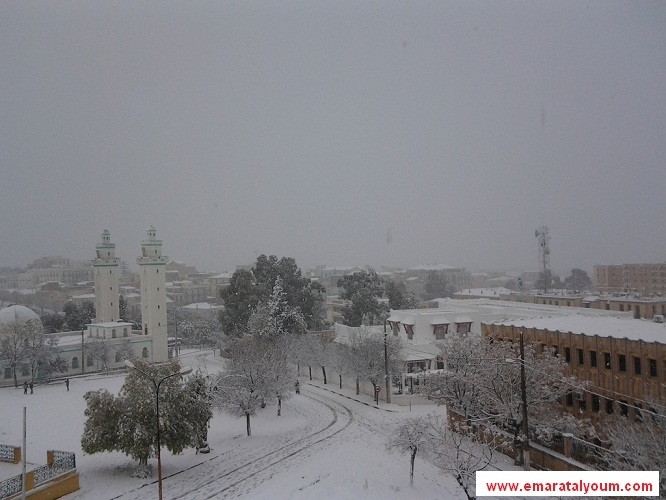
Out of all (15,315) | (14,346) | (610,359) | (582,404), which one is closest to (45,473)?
(582,404)

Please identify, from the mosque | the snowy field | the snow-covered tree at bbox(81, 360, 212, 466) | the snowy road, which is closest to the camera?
the snowy field

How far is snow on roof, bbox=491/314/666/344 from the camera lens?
75.2 feet

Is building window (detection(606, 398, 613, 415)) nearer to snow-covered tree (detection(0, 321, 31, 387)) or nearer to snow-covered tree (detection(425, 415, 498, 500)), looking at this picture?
snow-covered tree (detection(425, 415, 498, 500))

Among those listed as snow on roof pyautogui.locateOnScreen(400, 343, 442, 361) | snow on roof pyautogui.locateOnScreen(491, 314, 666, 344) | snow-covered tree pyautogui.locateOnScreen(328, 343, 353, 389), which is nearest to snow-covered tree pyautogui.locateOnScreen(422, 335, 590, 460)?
snow on roof pyautogui.locateOnScreen(491, 314, 666, 344)

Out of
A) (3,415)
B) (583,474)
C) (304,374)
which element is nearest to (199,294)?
(304,374)

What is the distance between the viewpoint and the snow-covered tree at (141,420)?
72.6ft

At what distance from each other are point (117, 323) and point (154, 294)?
4.76 metres

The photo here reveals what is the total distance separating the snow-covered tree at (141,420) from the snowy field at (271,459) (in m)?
1.29

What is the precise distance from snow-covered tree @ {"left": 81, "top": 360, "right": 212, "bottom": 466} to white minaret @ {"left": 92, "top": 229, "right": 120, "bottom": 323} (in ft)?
139

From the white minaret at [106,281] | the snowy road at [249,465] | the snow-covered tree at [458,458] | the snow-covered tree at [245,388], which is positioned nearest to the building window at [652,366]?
the snow-covered tree at [458,458]

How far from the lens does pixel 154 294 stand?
58.4 metres

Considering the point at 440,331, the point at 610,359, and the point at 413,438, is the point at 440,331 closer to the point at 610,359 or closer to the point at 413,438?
the point at 610,359

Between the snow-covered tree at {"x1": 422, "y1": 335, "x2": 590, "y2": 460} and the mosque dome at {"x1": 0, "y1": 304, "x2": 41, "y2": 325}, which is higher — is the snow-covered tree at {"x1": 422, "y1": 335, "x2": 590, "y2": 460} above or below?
below

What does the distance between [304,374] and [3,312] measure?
32551 millimetres
